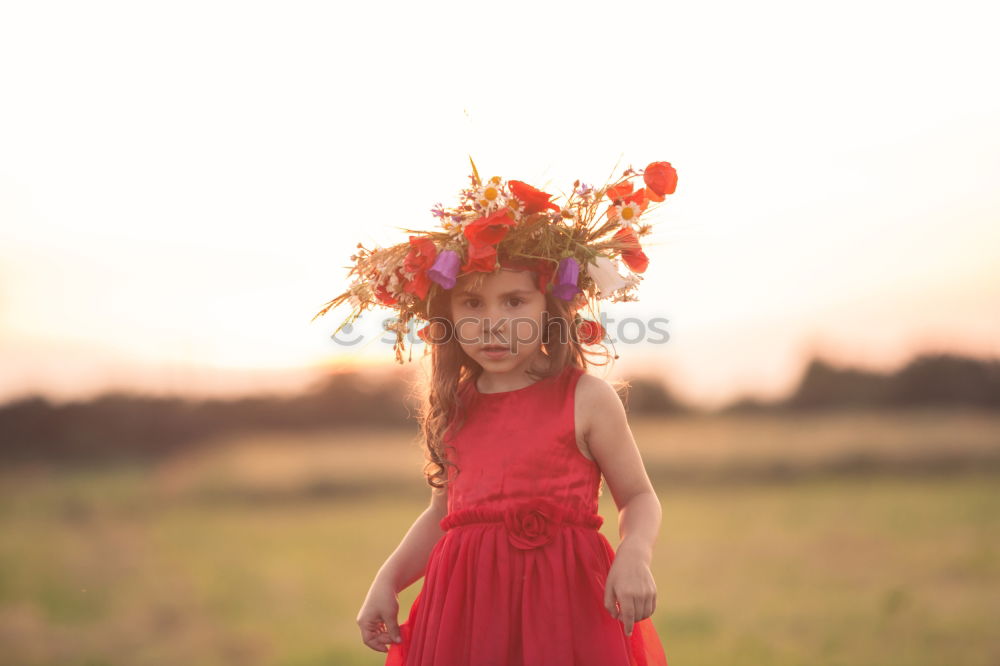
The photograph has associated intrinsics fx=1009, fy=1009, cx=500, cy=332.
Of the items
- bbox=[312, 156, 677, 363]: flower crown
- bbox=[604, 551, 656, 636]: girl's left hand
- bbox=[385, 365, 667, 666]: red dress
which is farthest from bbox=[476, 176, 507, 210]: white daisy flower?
bbox=[604, 551, 656, 636]: girl's left hand

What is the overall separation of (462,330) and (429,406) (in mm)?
335

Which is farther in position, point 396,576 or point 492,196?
point 396,576

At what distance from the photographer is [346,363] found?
3068 millimetres

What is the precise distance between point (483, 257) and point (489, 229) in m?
0.09

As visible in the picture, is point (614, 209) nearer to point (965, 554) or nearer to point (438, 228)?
point (438, 228)

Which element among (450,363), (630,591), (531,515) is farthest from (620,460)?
(450,363)

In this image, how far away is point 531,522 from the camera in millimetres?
2691

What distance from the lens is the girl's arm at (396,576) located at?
2898mm

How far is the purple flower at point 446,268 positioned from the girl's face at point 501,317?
0.06 meters

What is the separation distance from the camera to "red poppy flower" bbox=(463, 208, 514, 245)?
2729mm

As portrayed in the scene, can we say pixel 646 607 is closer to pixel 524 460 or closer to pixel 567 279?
pixel 524 460

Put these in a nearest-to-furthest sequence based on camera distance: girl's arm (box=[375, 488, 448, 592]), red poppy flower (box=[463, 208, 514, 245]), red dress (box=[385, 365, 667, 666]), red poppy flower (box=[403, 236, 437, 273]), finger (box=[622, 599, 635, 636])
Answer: finger (box=[622, 599, 635, 636]), red dress (box=[385, 365, 667, 666]), red poppy flower (box=[463, 208, 514, 245]), red poppy flower (box=[403, 236, 437, 273]), girl's arm (box=[375, 488, 448, 592])

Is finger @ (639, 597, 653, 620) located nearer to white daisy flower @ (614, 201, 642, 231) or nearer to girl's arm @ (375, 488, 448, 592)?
girl's arm @ (375, 488, 448, 592)

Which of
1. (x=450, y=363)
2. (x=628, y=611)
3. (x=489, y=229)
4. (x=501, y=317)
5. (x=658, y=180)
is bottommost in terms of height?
(x=628, y=611)
